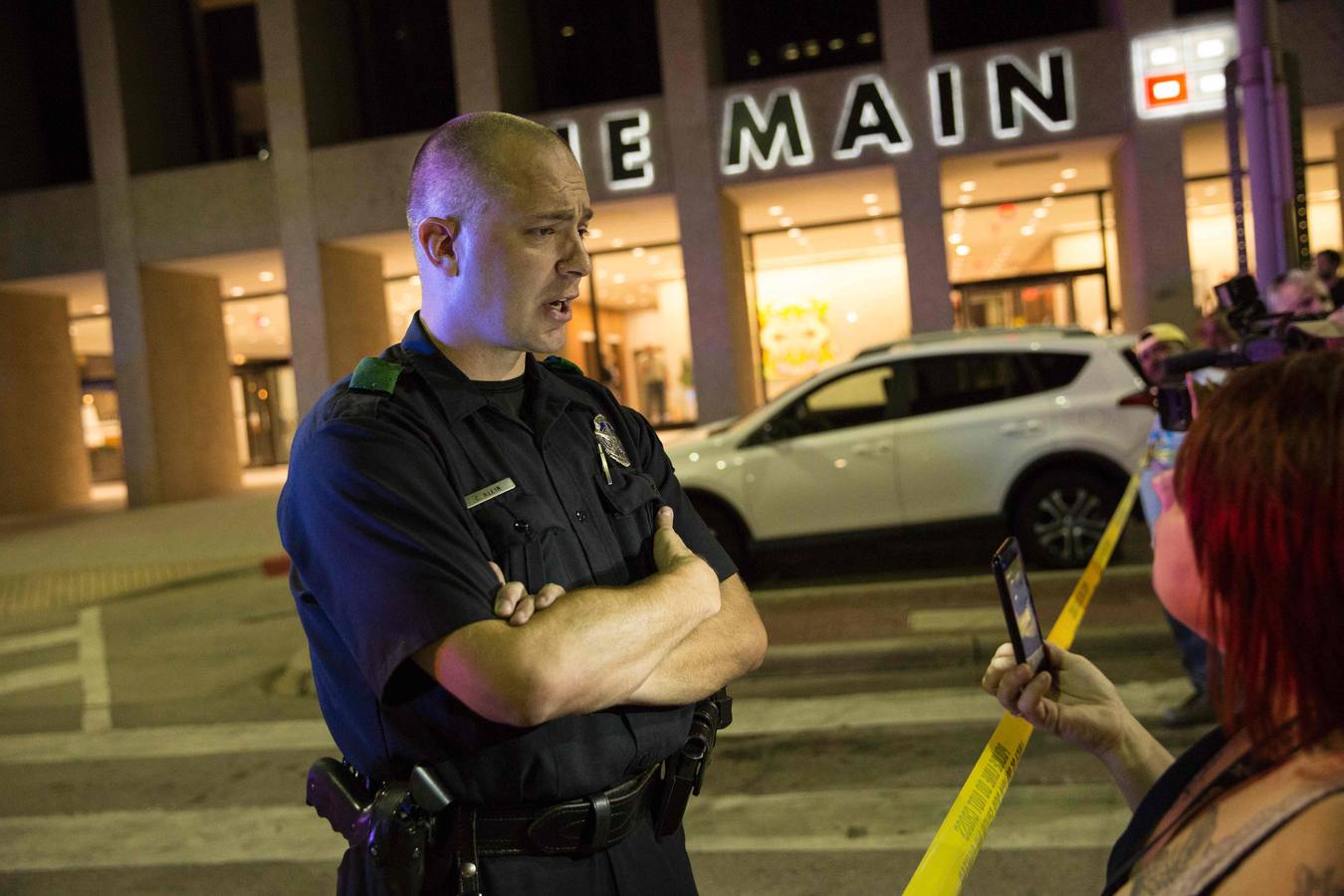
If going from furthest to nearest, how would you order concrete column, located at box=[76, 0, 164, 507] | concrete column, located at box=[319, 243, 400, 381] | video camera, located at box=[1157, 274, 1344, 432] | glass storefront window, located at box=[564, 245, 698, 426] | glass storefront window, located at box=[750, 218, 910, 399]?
glass storefront window, located at box=[564, 245, 698, 426] → glass storefront window, located at box=[750, 218, 910, 399] → concrete column, located at box=[76, 0, 164, 507] → concrete column, located at box=[319, 243, 400, 381] → video camera, located at box=[1157, 274, 1344, 432]

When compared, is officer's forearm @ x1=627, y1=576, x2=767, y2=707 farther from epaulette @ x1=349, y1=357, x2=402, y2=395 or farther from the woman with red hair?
the woman with red hair

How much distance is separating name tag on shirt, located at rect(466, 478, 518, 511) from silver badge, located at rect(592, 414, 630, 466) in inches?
10.7

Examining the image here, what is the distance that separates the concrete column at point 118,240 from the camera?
20016mm

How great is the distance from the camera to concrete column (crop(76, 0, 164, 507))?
20.0 metres

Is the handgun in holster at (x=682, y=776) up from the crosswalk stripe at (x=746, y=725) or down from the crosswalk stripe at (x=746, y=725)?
up

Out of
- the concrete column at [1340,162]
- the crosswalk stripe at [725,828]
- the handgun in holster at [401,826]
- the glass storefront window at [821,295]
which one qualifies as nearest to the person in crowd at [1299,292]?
the crosswalk stripe at [725,828]

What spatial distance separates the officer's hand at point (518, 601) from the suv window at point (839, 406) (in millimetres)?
7336

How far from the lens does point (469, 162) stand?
198 centimetres

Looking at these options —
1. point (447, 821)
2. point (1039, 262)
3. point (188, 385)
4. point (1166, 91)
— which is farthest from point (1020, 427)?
point (188, 385)

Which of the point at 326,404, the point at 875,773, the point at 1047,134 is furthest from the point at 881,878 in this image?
the point at 1047,134

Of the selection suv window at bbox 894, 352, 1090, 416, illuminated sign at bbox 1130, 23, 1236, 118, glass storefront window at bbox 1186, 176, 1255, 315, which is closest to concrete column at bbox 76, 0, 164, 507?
suv window at bbox 894, 352, 1090, 416

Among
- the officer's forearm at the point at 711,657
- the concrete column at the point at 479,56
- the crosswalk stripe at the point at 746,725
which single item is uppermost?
the concrete column at the point at 479,56

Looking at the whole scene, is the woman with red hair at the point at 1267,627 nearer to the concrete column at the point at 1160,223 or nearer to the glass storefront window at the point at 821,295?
the concrete column at the point at 1160,223

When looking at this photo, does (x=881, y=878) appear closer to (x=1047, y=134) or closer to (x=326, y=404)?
(x=326, y=404)
